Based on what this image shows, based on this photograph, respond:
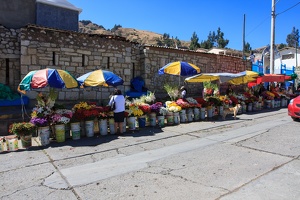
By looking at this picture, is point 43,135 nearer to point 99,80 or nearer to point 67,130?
point 67,130

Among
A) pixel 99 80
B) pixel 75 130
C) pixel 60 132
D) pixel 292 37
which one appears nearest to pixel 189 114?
pixel 99 80

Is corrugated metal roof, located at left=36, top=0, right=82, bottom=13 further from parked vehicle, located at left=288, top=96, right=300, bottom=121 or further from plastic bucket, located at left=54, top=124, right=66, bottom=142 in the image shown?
parked vehicle, located at left=288, top=96, right=300, bottom=121

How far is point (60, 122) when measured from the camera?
25.3 feet

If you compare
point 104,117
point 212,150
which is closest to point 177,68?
point 104,117

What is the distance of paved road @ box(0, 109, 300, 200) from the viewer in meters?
4.21

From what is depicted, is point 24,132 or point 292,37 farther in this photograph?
point 292,37

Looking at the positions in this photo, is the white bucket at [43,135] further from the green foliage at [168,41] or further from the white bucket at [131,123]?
the green foliage at [168,41]

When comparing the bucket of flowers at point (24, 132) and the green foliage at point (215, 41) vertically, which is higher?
the green foliage at point (215, 41)

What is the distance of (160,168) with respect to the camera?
212 inches

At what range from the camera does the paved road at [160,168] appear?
4215 mm

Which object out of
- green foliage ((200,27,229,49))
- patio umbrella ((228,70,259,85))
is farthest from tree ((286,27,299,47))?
patio umbrella ((228,70,259,85))

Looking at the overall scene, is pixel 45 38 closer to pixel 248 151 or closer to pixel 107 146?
pixel 107 146

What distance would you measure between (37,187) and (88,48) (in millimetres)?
9091

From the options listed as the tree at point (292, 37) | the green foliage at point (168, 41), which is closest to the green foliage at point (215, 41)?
the green foliage at point (168, 41)
